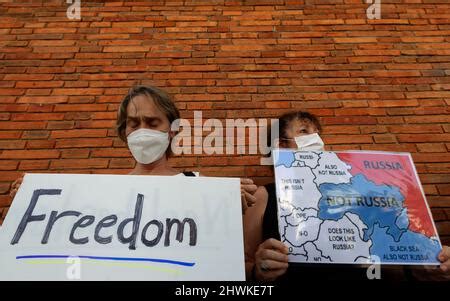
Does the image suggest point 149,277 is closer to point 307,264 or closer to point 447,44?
point 307,264

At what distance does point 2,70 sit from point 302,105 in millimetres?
2325

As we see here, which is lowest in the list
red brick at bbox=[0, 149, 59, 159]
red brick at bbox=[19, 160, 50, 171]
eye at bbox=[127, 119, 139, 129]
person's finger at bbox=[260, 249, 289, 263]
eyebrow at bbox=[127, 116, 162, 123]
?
person's finger at bbox=[260, 249, 289, 263]

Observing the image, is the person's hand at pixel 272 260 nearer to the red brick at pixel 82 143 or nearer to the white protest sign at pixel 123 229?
the white protest sign at pixel 123 229

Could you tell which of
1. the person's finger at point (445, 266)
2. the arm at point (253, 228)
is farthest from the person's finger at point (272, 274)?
the person's finger at point (445, 266)

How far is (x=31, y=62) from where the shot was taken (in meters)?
2.91

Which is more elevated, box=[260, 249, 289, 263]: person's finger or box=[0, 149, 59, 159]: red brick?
box=[0, 149, 59, 159]: red brick

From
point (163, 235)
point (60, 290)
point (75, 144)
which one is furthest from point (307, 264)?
point (75, 144)

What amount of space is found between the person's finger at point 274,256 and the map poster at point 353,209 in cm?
3

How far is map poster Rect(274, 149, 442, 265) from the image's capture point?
4.61ft

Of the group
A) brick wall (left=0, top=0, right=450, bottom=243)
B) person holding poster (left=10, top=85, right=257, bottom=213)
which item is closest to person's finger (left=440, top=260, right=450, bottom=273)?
brick wall (left=0, top=0, right=450, bottom=243)

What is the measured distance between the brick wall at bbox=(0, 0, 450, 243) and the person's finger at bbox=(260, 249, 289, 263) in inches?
42.7
